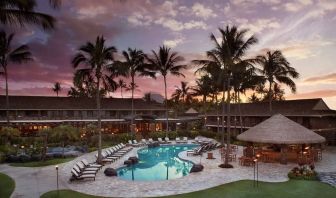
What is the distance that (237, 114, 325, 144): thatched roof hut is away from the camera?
23781 mm

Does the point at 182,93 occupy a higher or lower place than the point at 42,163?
higher

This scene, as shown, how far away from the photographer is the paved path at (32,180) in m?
16.9

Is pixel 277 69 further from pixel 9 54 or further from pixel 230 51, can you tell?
pixel 9 54

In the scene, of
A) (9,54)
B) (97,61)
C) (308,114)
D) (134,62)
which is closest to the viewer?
(97,61)

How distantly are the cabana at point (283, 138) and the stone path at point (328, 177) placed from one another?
144 inches

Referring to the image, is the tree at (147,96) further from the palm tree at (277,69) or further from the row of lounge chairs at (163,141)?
the palm tree at (277,69)

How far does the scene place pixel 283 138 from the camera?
23.8m

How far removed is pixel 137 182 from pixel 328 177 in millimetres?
11964

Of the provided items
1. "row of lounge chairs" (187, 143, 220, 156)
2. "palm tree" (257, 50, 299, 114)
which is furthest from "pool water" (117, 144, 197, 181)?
"palm tree" (257, 50, 299, 114)

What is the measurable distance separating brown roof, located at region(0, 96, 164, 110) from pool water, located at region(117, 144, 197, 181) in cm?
2256

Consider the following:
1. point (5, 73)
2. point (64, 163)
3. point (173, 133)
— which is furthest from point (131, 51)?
point (64, 163)

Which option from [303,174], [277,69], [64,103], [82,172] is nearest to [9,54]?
[64,103]

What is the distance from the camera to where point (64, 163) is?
25828mm

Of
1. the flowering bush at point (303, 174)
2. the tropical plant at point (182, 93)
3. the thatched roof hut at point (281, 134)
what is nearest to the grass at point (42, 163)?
the thatched roof hut at point (281, 134)
